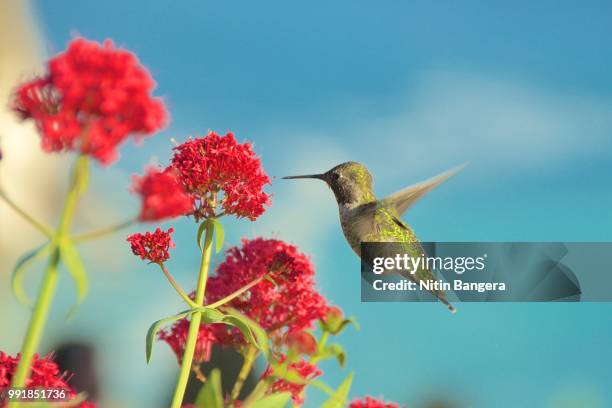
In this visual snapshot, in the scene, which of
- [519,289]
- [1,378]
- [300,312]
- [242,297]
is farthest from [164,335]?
[519,289]

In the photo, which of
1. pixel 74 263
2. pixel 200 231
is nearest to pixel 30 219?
pixel 74 263

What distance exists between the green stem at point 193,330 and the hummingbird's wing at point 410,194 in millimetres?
1345

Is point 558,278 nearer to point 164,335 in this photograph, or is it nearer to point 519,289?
point 519,289

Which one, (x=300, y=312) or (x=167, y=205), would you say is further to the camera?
(x=300, y=312)

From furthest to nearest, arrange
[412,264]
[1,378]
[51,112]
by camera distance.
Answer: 1. [412,264]
2. [1,378]
3. [51,112]

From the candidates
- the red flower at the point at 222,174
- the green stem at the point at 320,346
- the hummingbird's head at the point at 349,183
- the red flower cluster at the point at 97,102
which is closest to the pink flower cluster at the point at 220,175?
the red flower at the point at 222,174

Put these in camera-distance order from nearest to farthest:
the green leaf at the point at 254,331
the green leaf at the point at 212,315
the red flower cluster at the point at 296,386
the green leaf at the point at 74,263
A: the green leaf at the point at 74,263
the green leaf at the point at 254,331
the green leaf at the point at 212,315
the red flower cluster at the point at 296,386

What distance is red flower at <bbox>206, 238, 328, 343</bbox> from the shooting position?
187 cm

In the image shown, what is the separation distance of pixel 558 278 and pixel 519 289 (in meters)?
0.26

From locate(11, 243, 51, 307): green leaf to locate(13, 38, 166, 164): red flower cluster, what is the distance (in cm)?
14

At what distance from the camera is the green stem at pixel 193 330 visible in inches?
52.6

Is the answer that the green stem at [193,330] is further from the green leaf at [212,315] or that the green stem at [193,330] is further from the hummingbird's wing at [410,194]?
the hummingbird's wing at [410,194]

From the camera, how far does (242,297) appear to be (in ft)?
6.27

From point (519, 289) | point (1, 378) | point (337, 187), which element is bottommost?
point (1, 378)
